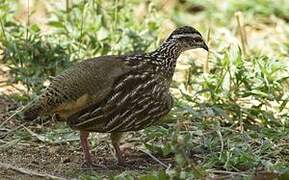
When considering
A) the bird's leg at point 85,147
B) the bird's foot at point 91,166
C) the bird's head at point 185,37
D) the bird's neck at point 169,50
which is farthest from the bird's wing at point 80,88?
the bird's head at point 185,37

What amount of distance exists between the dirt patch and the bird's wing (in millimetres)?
416

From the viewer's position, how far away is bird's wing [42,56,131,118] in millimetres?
6020

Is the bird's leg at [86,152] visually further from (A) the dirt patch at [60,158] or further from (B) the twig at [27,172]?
(B) the twig at [27,172]

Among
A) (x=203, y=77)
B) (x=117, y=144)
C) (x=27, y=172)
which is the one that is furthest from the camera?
(x=203, y=77)

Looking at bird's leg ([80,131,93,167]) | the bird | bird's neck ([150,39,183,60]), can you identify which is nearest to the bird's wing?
the bird

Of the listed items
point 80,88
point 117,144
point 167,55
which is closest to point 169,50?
point 167,55

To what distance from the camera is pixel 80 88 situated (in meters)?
6.04

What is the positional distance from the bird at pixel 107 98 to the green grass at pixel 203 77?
290 millimetres

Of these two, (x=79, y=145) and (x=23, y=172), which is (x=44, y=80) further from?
(x=23, y=172)

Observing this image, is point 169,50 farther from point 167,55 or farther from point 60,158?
point 60,158

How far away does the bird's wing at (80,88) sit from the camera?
6020 millimetres

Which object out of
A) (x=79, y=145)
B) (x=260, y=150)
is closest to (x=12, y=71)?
(x=79, y=145)

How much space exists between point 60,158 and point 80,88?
0.71 m

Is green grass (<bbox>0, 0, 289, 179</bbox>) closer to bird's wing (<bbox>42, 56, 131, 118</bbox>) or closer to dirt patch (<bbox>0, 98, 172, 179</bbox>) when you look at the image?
dirt patch (<bbox>0, 98, 172, 179</bbox>)
